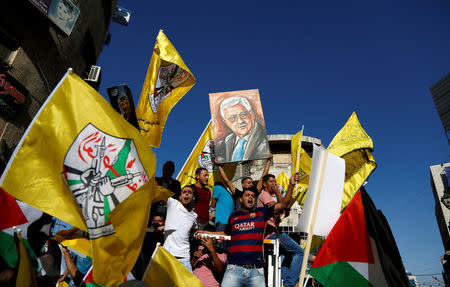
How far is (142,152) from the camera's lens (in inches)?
127

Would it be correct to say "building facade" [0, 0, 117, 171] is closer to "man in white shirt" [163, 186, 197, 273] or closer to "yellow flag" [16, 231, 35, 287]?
"man in white shirt" [163, 186, 197, 273]

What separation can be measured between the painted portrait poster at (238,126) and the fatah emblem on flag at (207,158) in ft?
2.79

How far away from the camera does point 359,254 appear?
135 inches

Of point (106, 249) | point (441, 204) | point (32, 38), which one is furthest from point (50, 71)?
point (441, 204)

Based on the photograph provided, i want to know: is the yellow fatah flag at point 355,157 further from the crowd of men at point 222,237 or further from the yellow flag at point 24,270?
the yellow flag at point 24,270

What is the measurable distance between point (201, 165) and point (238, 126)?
1.33 metres

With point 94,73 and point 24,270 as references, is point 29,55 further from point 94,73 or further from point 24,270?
point 24,270

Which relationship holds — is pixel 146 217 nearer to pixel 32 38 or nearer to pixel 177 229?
pixel 177 229

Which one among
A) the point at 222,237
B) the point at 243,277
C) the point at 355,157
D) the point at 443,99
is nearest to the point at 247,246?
the point at 243,277

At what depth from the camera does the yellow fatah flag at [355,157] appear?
610 cm

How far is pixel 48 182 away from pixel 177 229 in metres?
1.94

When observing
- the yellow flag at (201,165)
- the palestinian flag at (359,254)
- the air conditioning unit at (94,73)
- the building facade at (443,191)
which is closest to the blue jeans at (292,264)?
the palestinian flag at (359,254)

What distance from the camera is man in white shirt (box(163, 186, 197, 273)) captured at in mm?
3852

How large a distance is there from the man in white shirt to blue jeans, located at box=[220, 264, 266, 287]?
55 cm
